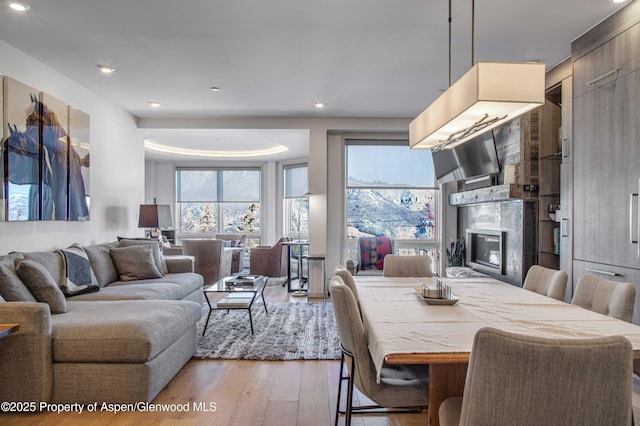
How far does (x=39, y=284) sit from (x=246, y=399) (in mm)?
1697

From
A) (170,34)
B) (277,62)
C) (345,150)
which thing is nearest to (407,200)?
(345,150)

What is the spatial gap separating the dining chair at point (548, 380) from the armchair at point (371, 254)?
414cm

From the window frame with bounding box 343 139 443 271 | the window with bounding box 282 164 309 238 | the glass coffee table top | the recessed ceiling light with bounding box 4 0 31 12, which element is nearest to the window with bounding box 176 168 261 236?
the window with bounding box 282 164 309 238

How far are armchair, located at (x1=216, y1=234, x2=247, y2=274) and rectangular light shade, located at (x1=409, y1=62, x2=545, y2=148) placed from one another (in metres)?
5.92

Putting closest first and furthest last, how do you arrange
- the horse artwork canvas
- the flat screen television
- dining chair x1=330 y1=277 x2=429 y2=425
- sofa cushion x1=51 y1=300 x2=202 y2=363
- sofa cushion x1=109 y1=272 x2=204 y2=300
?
dining chair x1=330 y1=277 x2=429 y2=425 < sofa cushion x1=51 y1=300 x2=202 y2=363 < the horse artwork canvas < sofa cushion x1=109 y1=272 x2=204 y2=300 < the flat screen television

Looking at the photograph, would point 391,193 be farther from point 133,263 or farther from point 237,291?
point 133,263

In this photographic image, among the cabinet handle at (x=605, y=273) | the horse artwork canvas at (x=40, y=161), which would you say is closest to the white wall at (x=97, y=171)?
the horse artwork canvas at (x=40, y=161)

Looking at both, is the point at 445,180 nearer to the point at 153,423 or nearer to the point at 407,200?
the point at 407,200

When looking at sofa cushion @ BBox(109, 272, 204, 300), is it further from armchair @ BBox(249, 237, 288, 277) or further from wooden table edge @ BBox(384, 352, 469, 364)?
wooden table edge @ BBox(384, 352, 469, 364)

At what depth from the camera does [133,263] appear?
14.2 feet

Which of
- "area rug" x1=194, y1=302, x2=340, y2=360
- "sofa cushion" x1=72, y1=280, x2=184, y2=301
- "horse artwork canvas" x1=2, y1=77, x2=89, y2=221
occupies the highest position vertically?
"horse artwork canvas" x1=2, y1=77, x2=89, y2=221

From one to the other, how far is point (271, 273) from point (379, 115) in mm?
3591

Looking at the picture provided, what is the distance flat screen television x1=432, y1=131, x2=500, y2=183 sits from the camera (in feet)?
14.8

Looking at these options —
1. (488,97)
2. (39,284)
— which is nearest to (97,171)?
(39,284)
